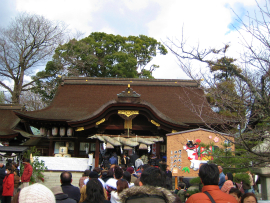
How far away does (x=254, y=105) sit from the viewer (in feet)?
13.4

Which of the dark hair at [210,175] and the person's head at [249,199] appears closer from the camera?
the dark hair at [210,175]

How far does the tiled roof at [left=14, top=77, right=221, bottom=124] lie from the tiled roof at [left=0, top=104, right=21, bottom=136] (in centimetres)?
416

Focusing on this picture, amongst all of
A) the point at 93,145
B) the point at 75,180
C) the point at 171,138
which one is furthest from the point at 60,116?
the point at 171,138

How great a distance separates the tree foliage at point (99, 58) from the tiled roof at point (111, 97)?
27.5 ft

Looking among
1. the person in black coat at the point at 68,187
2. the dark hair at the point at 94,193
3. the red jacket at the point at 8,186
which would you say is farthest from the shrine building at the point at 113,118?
the dark hair at the point at 94,193

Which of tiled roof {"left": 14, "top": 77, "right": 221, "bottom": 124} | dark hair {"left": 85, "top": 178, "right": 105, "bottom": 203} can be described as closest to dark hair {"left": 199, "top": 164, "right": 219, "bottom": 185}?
dark hair {"left": 85, "top": 178, "right": 105, "bottom": 203}

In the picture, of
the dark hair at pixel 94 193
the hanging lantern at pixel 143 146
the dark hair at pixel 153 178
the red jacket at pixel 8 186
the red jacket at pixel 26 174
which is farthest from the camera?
the hanging lantern at pixel 143 146

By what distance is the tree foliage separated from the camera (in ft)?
83.1

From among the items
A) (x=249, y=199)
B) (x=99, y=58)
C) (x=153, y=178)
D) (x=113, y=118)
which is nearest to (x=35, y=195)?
(x=153, y=178)

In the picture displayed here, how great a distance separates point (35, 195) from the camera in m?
2.22

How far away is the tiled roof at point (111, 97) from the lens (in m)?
13.1

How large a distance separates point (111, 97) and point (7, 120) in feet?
26.3

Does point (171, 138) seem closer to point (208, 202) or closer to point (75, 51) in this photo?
point (208, 202)

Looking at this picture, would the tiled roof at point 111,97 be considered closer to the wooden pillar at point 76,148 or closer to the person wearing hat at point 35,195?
the wooden pillar at point 76,148
